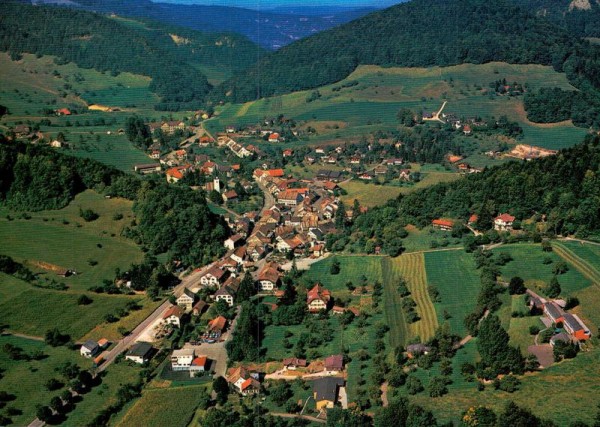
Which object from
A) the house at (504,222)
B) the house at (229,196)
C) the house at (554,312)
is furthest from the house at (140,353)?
the house at (229,196)

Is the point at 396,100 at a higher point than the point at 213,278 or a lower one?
higher

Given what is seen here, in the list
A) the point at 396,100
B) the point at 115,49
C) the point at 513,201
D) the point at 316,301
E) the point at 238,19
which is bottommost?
the point at 316,301

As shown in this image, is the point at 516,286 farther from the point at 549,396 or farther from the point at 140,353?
the point at 140,353

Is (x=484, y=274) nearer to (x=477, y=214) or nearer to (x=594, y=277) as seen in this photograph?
(x=594, y=277)

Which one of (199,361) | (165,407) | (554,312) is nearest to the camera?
(165,407)

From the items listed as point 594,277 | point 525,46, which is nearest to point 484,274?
point 594,277

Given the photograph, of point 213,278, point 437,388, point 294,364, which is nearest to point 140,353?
point 294,364

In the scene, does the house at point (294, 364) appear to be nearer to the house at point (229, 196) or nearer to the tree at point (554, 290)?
the tree at point (554, 290)

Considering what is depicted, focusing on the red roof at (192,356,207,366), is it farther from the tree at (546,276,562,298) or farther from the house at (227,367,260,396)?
the tree at (546,276,562,298)
